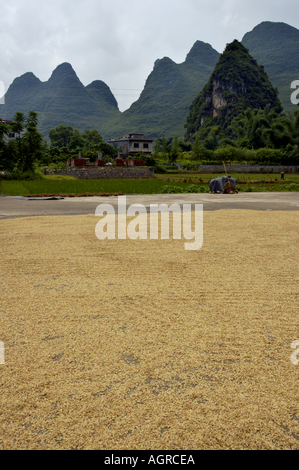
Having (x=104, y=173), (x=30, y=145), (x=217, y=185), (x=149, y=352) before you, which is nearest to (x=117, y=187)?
(x=217, y=185)

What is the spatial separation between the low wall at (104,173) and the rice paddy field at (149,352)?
91.5 feet

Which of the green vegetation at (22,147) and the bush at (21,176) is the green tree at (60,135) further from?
the bush at (21,176)

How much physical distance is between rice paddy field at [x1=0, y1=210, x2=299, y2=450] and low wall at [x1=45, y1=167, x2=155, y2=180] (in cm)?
2788

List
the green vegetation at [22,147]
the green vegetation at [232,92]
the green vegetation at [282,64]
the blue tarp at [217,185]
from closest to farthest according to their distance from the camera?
the blue tarp at [217,185]
the green vegetation at [22,147]
the green vegetation at [232,92]
the green vegetation at [282,64]

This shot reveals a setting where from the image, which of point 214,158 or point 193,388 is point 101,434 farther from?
point 214,158

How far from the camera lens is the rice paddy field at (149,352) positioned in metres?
1.80

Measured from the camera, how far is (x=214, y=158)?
5594 cm

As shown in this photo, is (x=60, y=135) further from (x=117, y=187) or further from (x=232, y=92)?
(x=117, y=187)

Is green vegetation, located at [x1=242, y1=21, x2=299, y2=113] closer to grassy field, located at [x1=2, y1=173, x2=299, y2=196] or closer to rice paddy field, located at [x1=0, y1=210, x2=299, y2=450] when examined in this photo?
grassy field, located at [x1=2, y1=173, x2=299, y2=196]

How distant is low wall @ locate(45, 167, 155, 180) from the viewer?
105 feet

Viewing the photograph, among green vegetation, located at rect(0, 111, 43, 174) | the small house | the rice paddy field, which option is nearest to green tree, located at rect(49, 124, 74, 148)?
the small house

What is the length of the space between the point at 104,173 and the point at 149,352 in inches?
1230

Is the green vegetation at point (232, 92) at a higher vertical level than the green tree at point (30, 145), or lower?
higher

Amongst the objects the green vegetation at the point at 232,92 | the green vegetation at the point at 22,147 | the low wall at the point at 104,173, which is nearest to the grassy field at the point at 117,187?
the low wall at the point at 104,173
